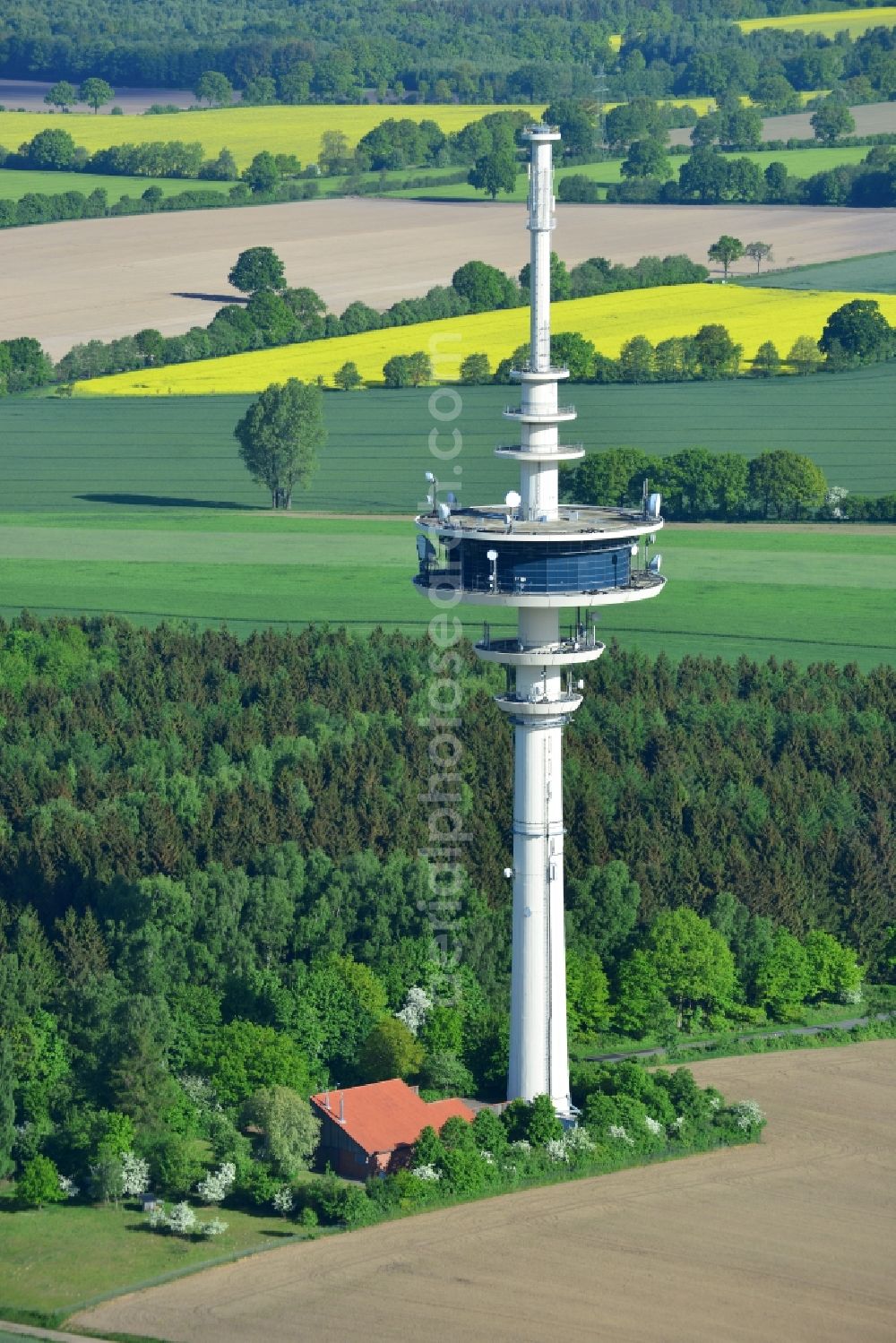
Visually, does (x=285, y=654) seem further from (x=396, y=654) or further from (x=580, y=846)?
(x=580, y=846)

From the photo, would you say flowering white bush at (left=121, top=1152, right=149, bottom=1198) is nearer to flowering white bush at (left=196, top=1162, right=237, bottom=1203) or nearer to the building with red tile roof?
flowering white bush at (left=196, top=1162, right=237, bottom=1203)

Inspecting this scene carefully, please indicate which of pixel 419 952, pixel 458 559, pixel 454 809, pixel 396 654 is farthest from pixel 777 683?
pixel 458 559

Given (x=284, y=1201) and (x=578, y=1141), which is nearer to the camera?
(x=284, y=1201)

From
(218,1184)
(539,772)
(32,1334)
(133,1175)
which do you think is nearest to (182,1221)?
(218,1184)

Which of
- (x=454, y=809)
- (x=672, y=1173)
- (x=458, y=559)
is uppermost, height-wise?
(x=458, y=559)

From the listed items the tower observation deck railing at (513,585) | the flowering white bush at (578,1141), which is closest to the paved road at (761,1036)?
the flowering white bush at (578,1141)

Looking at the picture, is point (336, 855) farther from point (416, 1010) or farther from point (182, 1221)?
point (182, 1221)

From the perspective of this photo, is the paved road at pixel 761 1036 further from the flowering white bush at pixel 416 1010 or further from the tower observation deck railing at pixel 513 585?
the tower observation deck railing at pixel 513 585
